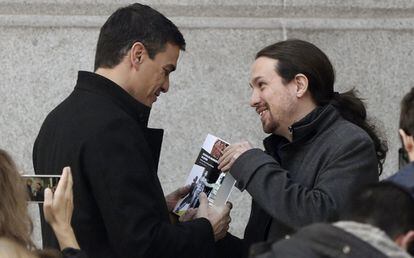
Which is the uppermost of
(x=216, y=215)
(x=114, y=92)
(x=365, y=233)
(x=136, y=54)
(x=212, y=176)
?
(x=136, y=54)

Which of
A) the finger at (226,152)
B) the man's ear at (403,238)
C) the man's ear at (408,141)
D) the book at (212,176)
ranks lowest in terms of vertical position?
the book at (212,176)

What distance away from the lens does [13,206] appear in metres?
3.23

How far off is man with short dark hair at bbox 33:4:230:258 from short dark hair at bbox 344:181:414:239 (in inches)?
40.0

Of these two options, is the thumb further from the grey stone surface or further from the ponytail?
the grey stone surface

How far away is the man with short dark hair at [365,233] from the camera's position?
2695 millimetres

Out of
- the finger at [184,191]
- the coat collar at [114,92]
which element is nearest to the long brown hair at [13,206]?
the coat collar at [114,92]

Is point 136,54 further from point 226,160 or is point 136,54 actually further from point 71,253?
point 71,253

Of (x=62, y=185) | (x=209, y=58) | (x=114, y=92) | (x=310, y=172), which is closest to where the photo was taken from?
(x=62, y=185)

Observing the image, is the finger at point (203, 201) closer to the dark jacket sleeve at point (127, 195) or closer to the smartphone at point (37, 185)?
the dark jacket sleeve at point (127, 195)

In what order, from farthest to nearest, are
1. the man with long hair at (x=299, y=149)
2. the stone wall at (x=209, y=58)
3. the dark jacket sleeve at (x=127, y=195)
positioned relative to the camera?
the stone wall at (x=209, y=58) → the man with long hair at (x=299, y=149) → the dark jacket sleeve at (x=127, y=195)

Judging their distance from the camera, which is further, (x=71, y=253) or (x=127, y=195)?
(x=127, y=195)

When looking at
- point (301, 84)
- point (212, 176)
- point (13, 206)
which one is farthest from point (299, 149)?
point (13, 206)

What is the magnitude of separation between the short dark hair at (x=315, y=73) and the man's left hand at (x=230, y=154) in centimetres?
28

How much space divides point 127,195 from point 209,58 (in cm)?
208
